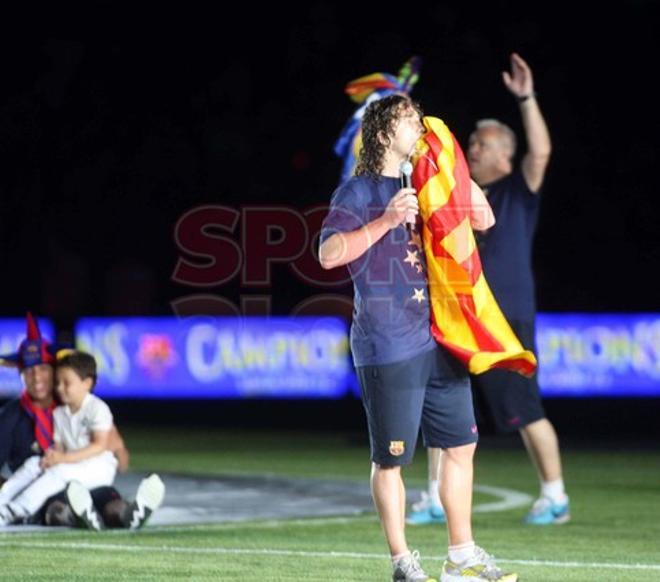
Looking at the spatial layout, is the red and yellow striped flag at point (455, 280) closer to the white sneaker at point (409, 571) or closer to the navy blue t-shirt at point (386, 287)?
the navy blue t-shirt at point (386, 287)

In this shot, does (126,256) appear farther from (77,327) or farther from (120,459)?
(120,459)

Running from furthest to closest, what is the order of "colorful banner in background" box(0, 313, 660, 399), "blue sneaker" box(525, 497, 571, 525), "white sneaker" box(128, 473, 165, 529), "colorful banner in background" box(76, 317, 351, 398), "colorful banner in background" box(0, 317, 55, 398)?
1. "colorful banner in background" box(0, 317, 55, 398)
2. "colorful banner in background" box(76, 317, 351, 398)
3. "colorful banner in background" box(0, 313, 660, 399)
4. "blue sneaker" box(525, 497, 571, 525)
5. "white sneaker" box(128, 473, 165, 529)

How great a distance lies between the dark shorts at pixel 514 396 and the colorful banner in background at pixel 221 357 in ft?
32.4

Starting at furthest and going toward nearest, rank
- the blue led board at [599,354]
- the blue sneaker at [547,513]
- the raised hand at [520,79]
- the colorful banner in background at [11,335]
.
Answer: the colorful banner in background at [11,335] → the blue led board at [599,354] → the blue sneaker at [547,513] → the raised hand at [520,79]

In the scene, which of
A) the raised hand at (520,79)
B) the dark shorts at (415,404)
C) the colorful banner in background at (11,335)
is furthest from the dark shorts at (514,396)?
the colorful banner in background at (11,335)

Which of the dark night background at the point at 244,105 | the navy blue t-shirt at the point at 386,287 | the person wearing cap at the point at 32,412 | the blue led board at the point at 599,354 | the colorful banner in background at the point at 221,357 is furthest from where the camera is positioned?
the dark night background at the point at 244,105

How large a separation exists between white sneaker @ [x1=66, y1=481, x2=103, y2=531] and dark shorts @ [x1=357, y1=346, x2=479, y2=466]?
10.1ft

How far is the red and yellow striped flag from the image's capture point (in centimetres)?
731

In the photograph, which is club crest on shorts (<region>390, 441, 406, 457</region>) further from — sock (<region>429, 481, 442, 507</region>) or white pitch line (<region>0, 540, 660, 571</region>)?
sock (<region>429, 481, 442, 507</region>)

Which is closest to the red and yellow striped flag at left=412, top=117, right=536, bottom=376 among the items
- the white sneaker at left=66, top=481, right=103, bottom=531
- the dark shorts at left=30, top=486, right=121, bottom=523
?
the white sneaker at left=66, top=481, right=103, bottom=531

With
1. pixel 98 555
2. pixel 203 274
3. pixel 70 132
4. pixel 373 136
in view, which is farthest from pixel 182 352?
pixel 373 136

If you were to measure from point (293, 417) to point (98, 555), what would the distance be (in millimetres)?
12404

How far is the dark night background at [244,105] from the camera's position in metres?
27.4

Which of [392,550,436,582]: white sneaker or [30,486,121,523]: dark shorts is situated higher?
[392,550,436,582]: white sneaker
